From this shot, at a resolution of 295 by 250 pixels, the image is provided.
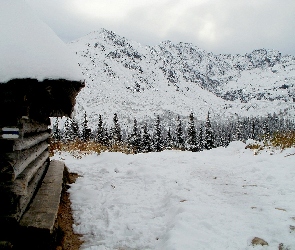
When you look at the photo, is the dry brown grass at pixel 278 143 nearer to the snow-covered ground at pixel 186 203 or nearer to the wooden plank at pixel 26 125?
the snow-covered ground at pixel 186 203

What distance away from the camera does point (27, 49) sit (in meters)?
4.04

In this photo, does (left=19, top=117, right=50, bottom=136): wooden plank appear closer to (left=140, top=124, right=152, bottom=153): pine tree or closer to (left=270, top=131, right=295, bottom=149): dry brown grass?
(left=270, top=131, right=295, bottom=149): dry brown grass

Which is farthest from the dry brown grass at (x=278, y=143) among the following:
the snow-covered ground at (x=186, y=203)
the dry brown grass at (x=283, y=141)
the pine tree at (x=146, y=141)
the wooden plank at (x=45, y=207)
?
the pine tree at (x=146, y=141)

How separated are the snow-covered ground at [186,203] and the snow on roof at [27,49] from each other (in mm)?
3061

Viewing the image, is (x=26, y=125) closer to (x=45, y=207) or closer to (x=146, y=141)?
(x=45, y=207)

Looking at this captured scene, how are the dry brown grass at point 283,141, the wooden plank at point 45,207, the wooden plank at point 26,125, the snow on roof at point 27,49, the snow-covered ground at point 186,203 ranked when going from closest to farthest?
the snow on roof at point 27,49 → the wooden plank at point 45,207 → the wooden plank at point 26,125 → the snow-covered ground at point 186,203 → the dry brown grass at point 283,141

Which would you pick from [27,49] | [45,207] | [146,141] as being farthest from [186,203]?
[146,141]

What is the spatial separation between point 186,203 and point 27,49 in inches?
171

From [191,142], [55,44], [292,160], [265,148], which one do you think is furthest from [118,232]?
[191,142]

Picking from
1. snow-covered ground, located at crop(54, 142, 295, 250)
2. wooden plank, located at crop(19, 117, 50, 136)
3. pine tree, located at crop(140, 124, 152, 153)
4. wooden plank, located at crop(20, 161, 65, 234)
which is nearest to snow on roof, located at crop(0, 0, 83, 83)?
wooden plank, located at crop(19, 117, 50, 136)

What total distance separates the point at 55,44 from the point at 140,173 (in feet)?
17.8

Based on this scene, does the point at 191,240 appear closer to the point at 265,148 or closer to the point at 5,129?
the point at 5,129

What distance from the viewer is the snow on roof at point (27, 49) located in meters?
3.79

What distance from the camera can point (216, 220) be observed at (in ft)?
17.4
